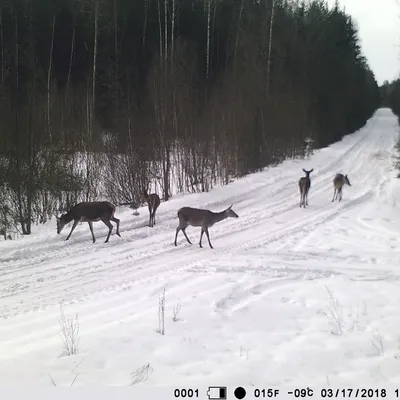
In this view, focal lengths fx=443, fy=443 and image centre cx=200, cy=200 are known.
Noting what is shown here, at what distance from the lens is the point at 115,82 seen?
30.8m

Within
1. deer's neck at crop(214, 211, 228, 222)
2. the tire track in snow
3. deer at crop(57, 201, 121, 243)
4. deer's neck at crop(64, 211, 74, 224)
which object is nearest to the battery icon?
the tire track in snow

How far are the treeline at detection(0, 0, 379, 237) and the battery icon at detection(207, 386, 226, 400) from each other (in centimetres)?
1070

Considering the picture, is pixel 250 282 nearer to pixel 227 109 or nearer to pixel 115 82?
pixel 227 109

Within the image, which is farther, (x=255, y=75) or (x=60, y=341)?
(x=255, y=75)

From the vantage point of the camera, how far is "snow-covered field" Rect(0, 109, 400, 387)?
16.2 feet

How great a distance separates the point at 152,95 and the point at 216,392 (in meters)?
16.0

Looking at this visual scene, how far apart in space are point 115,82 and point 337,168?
1612 centimetres

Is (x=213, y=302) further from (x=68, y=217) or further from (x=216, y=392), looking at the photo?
(x=68, y=217)

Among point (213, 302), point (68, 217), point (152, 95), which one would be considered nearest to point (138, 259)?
point (213, 302)

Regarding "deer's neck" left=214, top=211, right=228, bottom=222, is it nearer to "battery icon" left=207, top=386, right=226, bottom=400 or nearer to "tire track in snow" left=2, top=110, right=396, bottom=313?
"tire track in snow" left=2, top=110, right=396, bottom=313

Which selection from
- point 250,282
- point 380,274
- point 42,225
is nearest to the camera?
point 250,282

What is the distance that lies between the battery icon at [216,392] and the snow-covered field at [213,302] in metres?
0.25

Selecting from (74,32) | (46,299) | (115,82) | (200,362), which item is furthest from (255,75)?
(200,362)

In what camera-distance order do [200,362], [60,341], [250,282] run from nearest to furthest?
1. [200,362]
2. [60,341]
3. [250,282]
